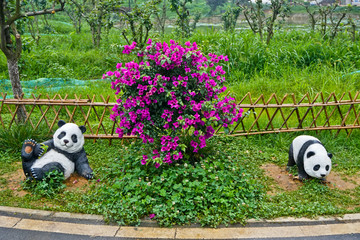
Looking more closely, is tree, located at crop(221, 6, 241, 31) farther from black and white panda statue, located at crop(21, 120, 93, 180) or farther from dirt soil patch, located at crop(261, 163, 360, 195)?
black and white panda statue, located at crop(21, 120, 93, 180)

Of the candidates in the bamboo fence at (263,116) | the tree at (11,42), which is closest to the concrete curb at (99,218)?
the bamboo fence at (263,116)

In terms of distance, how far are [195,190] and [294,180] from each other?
1643 mm

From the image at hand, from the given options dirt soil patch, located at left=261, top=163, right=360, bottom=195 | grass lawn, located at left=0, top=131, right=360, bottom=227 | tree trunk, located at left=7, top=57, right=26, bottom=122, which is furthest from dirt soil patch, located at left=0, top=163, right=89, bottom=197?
dirt soil patch, located at left=261, top=163, right=360, bottom=195

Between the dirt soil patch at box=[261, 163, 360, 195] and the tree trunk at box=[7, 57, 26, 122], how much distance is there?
14.4 feet

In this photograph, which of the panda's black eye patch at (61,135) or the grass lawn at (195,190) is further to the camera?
the panda's black eye patch at (61,135)

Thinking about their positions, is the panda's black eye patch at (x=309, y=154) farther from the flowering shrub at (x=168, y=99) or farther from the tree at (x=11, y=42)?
the tree at (x=11, y=42)

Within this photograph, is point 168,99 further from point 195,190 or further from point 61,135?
point 61,135

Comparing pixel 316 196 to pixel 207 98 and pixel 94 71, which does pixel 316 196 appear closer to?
pixel 207 98

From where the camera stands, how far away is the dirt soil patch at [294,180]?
188 inches

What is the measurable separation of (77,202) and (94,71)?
7.13 metres

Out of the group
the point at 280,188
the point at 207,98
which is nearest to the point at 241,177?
the point at 280,188

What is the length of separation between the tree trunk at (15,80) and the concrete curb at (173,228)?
8.21 feet

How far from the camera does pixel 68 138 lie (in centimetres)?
471

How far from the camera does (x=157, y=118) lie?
15.2 ft
